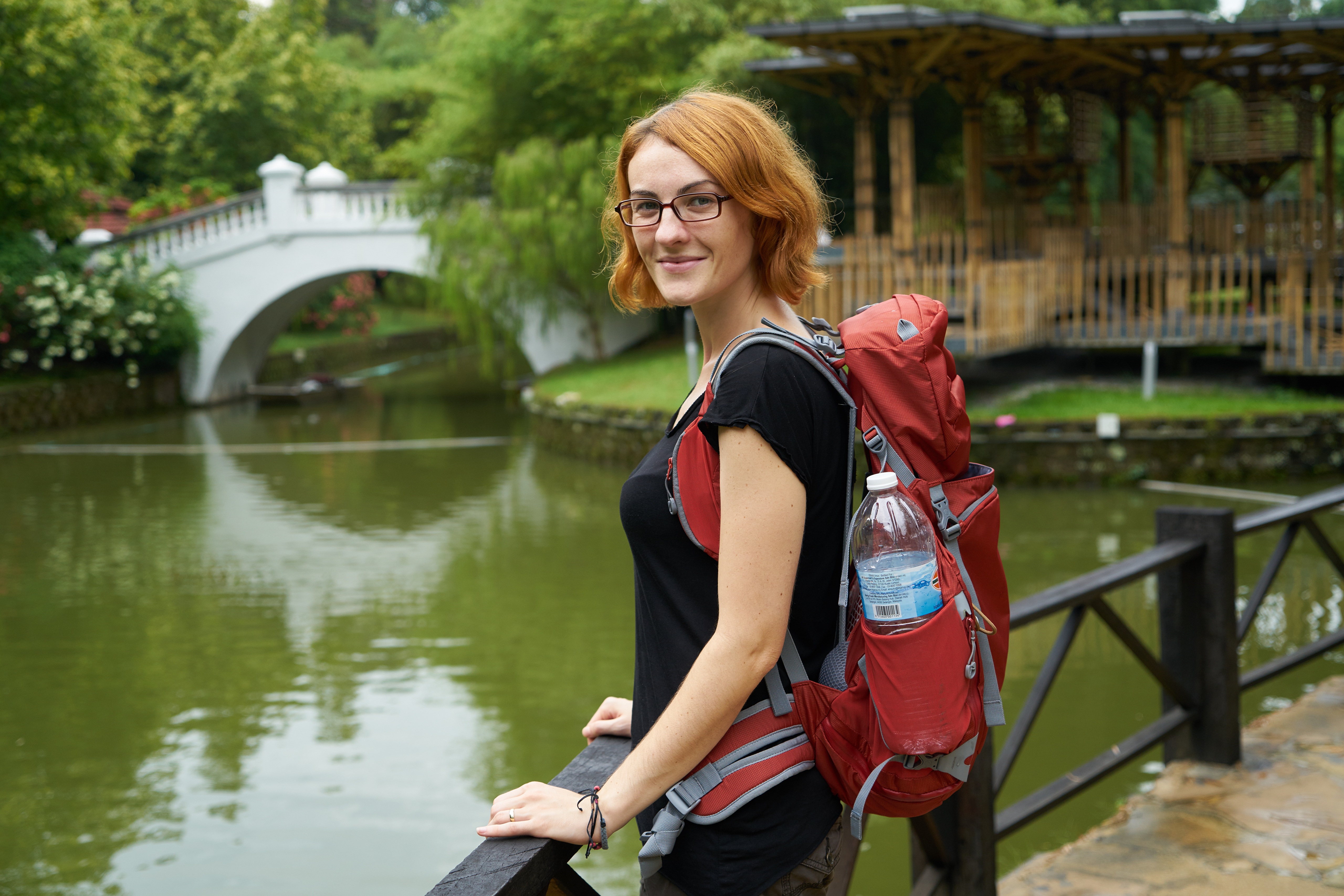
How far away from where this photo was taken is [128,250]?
20375 mm

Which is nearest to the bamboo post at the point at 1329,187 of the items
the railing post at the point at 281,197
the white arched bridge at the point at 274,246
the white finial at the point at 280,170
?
the white arched bridge at the point at 274,246

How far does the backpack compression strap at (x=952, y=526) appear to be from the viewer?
55.5 inches

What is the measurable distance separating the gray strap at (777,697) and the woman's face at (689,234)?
0.45m

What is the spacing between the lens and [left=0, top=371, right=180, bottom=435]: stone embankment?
55.7 feet

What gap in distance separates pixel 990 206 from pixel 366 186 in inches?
413

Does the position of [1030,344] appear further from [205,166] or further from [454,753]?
[205,166]

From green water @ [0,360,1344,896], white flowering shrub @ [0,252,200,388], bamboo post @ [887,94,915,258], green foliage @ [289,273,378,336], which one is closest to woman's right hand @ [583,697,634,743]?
green water @ [0,360,1344,896]

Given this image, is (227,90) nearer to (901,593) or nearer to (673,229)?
(673,229)

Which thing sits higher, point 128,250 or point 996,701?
point 128,250

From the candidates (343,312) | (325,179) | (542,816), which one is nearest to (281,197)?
(325,179)

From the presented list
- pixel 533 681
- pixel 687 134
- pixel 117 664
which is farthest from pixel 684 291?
pixel 117 664

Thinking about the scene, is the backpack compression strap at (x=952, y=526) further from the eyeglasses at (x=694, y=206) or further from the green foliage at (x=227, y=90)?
the green foliage at (x=227, y=90)

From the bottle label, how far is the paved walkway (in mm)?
1903

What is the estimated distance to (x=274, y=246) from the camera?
2075cm
